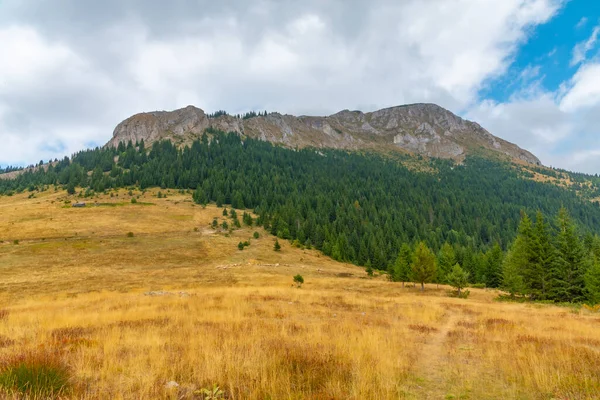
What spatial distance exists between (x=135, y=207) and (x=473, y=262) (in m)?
107

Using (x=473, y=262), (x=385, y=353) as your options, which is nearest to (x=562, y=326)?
(x=385, y=353)

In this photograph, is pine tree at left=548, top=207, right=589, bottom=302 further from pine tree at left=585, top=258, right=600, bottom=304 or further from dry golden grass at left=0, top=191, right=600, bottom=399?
dry golden grass at left=0, top=191, right=600, bottom=399

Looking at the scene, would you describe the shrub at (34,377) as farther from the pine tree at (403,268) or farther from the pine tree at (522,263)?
the pine tree at (403,268)

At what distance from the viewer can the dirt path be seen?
6.26m

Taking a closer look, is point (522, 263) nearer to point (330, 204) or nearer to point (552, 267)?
point (552, 267)

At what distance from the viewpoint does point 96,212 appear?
95312 mm

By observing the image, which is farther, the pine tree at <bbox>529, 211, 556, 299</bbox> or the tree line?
the pine tree at <bbox>529, 211, 556, 299</bbox>

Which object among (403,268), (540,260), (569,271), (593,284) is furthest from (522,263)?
(403,268)

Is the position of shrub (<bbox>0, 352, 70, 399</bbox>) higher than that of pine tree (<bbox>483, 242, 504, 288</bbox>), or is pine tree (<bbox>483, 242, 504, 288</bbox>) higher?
shrub (<bbox>0, 352, 70, 399</bbox>)

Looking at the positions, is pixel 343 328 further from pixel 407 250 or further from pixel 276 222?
pixel 276 222

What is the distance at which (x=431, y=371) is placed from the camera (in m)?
7.67

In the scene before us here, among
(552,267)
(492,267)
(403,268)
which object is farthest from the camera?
(492,267)

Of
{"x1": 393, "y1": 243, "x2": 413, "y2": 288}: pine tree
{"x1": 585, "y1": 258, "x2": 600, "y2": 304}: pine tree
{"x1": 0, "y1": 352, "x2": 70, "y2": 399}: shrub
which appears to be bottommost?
{"x1": 393, "y1": 243, "x2": 413, "y2": 288}: pine tree

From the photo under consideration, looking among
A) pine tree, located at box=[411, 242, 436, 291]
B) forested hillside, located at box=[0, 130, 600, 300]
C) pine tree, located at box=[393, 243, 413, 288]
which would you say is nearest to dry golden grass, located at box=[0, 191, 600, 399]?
pine tree, located at box=[411, 242, 436, 291]
